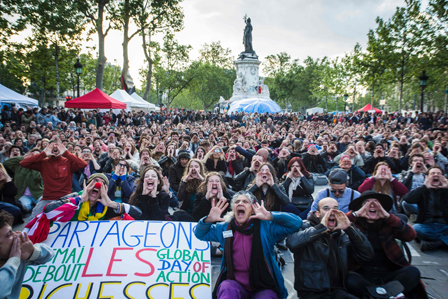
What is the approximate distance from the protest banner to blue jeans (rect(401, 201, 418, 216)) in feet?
15.9

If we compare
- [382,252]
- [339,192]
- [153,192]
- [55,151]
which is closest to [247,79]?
[55,151]

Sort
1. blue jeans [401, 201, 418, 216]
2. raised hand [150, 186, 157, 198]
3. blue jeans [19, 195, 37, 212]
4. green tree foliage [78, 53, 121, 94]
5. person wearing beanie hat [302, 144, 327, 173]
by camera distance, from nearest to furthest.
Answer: raised hand [150, 186, 157, 198] → blue jeans [401, 201, 418, 216] → blue jeans [19, 195, 37, 212] → person wearing beanie hat [302, 144, 327, 173] → green tree foliage [78, 53, 121, 94]

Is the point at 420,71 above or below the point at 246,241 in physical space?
above

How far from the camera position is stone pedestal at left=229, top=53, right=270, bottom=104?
44.8m

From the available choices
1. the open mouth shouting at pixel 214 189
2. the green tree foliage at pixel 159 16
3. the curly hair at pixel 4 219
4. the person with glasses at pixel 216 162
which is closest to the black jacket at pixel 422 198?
the open mouth shouting at pixel 214 189

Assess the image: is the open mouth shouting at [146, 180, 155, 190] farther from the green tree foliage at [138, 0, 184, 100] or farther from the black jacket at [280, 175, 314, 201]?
the green tree foliage at [138, 0, 184, 100]

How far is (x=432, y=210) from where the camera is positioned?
17.6 feet

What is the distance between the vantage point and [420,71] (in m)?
22.7

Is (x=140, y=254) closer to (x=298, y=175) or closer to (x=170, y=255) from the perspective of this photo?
(x=170, y=255)

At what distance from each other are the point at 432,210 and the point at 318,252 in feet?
10.8

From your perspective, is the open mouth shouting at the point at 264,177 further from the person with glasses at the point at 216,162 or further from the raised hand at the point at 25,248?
the raised hand at the point at 25,248

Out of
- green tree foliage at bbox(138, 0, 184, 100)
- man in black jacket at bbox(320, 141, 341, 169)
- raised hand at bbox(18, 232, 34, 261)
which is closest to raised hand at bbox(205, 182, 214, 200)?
raised hand at bbox(18, 232, 34, 261)

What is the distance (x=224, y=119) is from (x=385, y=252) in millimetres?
30181

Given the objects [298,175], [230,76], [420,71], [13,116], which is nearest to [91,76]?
[230,76]
